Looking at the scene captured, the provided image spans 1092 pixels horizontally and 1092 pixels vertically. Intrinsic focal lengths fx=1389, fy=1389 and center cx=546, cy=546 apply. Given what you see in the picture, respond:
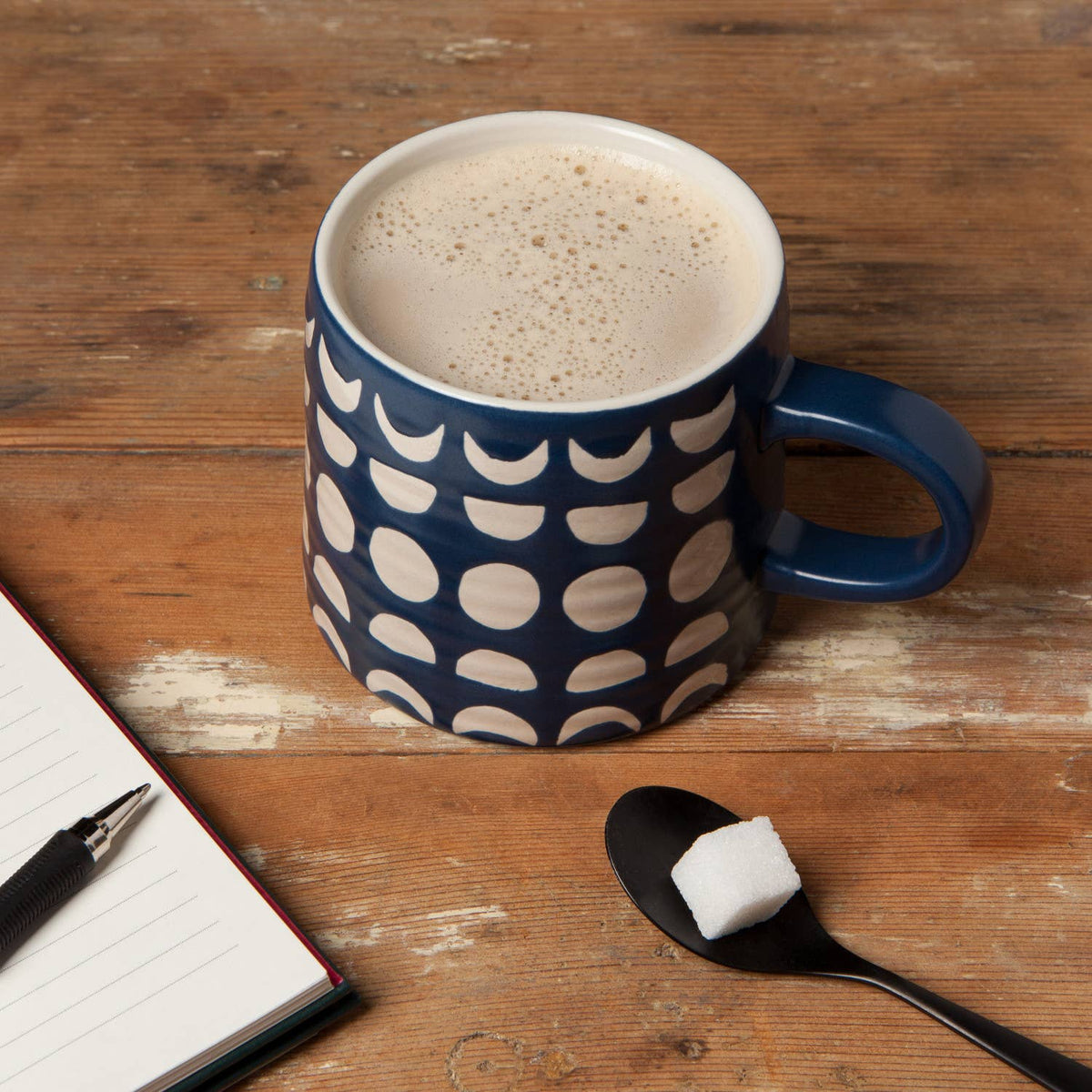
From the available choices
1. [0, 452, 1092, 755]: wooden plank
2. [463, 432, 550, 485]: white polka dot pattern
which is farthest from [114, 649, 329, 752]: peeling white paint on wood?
[463, 432, 550, 485]: white polka dot pattern

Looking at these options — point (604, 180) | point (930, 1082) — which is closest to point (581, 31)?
point (604, 180)

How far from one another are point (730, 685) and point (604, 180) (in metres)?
0.26

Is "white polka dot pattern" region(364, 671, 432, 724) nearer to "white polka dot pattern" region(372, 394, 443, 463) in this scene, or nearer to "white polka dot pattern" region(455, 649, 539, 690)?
"white polka dot pattern" region(455, 649, 539, 690)

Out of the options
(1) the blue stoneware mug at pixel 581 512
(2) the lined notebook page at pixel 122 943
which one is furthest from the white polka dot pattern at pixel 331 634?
(2) the lined notebook page at pixel 122 943

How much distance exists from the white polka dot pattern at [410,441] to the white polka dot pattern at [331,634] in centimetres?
15

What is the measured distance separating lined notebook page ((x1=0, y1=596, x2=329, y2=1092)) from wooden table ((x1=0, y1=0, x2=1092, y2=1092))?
0.11ft

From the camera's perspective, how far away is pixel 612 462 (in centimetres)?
54

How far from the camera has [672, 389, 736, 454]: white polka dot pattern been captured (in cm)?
55

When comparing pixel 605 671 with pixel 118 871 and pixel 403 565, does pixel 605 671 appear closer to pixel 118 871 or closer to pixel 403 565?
pixel 403 565

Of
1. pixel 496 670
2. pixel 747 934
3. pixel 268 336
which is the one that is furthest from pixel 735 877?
pixel 268 336

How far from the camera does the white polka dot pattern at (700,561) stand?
1.94ft

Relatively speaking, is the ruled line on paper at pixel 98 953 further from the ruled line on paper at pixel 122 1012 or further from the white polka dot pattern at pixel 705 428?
the white polka dot pattern at pixel 705 428

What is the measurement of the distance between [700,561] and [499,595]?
9 centimetres

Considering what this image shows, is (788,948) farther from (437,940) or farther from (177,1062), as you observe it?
(177,1062)
